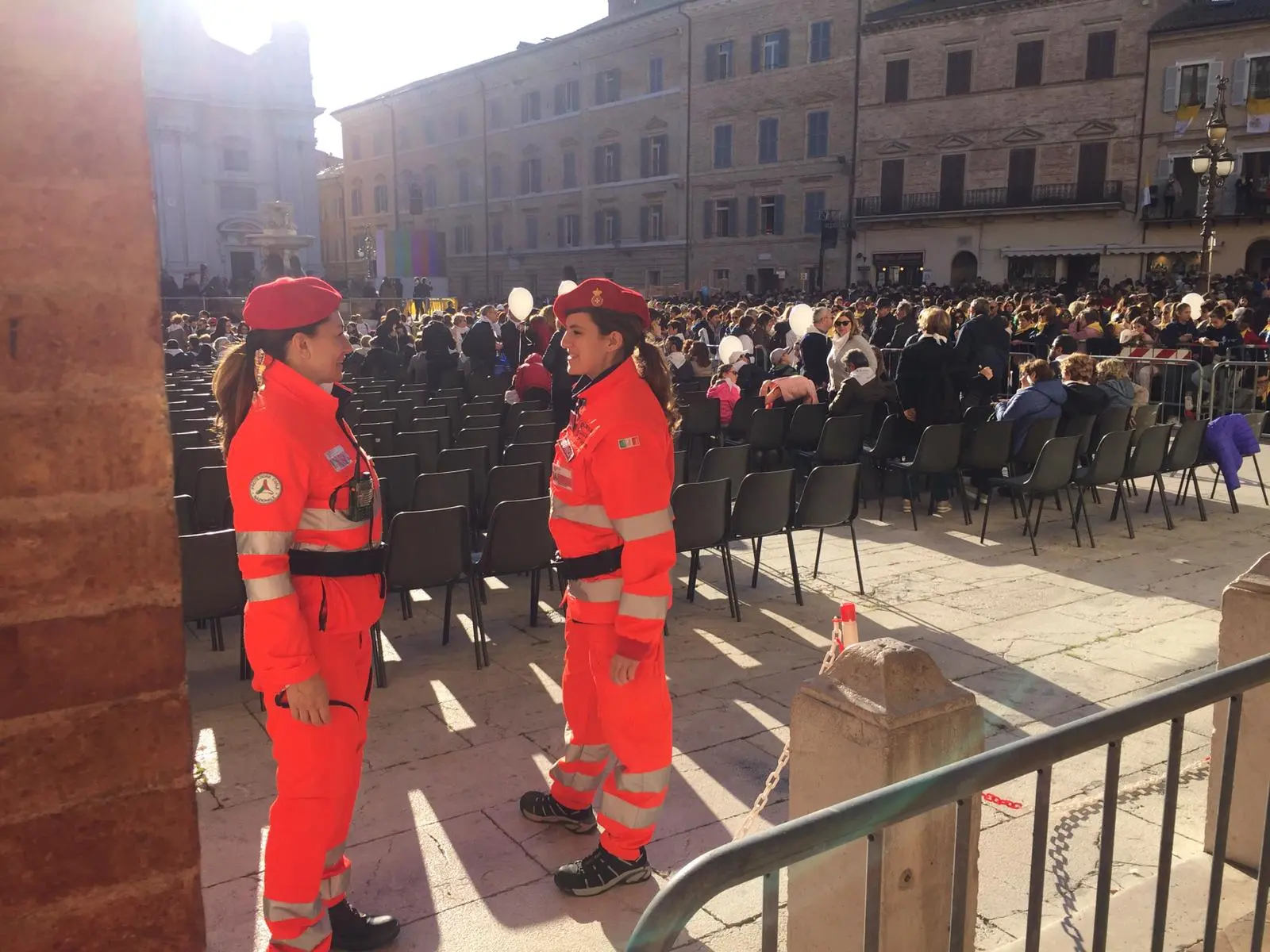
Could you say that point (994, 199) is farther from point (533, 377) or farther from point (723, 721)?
point (723, 721)

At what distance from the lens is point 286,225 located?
3522cm

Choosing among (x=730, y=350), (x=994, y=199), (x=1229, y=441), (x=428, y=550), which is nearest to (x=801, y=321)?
(x=730, y=350)

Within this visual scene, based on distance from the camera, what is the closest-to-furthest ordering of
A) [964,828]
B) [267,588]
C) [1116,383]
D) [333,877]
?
1. [964,828]
2. [267,588]
3. [333,877]
4. [1116,383]

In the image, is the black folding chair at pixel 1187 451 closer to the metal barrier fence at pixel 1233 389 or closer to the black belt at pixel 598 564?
the metal barrier fence at pixel 1233 389

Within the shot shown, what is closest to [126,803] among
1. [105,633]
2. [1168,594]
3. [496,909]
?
[105,633]

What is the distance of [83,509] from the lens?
1327mm

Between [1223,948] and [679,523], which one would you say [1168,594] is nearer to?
[679,523]

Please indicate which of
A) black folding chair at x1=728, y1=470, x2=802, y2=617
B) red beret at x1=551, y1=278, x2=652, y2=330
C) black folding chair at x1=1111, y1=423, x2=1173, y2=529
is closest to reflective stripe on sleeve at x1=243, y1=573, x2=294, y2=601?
red beret at x1=551, y1=278, x2=652, y2=330

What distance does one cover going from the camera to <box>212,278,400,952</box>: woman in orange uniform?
2.52 m

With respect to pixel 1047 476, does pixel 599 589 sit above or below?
above

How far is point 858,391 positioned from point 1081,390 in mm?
1855

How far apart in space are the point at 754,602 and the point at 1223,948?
12.3ft

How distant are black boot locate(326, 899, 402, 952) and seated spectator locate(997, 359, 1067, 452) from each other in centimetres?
691

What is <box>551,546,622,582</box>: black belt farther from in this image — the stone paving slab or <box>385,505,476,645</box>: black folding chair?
<box>385,505,476,645</box>: black folding chair
